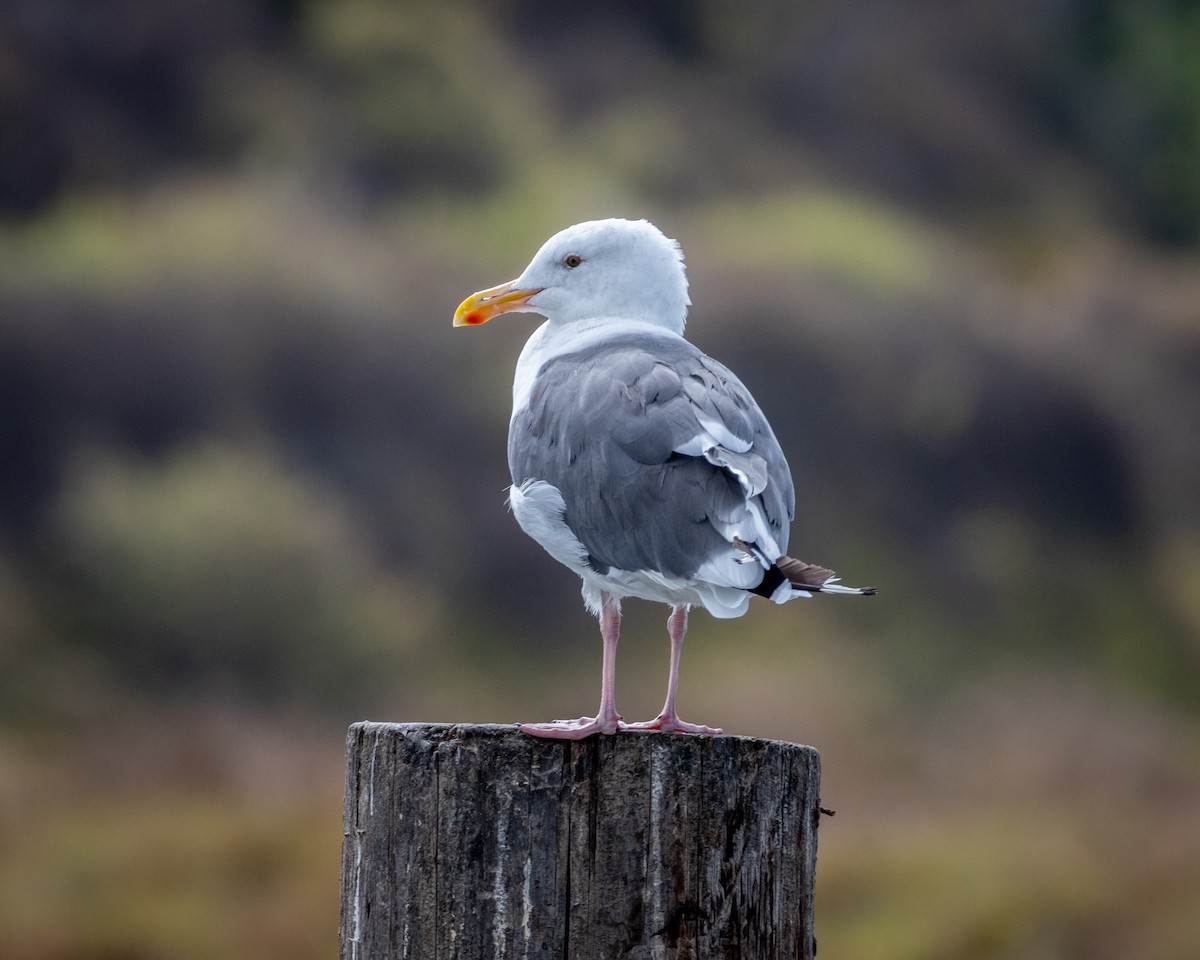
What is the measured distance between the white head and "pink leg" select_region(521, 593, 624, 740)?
86cm

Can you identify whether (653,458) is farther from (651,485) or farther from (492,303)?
(492,303)

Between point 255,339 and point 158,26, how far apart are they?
5559 mm

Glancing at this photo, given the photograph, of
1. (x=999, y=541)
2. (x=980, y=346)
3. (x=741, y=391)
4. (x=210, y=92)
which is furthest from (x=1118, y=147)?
(x=741, y=391)

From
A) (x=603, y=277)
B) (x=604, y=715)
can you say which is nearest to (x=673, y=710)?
(x=604, y=715)

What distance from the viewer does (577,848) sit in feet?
8.32

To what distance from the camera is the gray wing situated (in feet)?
10.4

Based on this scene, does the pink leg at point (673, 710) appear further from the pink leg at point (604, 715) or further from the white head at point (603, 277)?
the white head at point (603, 277)

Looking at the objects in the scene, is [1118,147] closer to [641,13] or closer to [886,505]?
[641,13]

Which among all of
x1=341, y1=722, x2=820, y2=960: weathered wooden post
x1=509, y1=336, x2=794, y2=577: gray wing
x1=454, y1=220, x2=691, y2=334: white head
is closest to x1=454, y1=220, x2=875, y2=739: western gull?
x1=509, y1=336, x2=794, y2=577: gray wing

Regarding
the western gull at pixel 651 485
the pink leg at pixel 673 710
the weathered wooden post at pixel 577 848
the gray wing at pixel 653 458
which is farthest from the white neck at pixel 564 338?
the weathered wooden post at pixel 577 848

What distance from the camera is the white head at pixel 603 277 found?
4160 mm

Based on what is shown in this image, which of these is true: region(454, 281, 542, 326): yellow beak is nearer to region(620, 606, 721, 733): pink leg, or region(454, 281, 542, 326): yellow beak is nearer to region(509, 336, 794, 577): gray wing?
region(509, 336, 794, 577): gray wing

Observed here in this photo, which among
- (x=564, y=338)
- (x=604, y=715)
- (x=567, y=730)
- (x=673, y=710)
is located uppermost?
(x=564, y=338)

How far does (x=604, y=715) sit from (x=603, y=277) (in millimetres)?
1516
